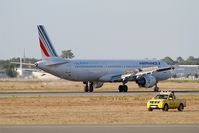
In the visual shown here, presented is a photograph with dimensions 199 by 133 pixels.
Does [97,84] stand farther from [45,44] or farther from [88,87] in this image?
[45,44]

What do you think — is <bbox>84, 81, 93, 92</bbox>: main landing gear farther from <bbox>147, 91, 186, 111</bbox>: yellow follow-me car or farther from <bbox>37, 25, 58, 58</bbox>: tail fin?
<bbox>147, 91, 186, 111</bbox>: yellow follow-me car

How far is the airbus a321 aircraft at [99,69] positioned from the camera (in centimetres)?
8812

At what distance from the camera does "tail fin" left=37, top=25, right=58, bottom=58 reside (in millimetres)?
89250

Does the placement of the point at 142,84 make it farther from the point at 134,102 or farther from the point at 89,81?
the point at 134,102

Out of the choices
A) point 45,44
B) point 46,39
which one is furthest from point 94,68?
point 46,39

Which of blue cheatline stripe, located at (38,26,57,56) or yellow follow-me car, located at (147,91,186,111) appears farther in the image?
blue cheatline stripe, located at (38,26,57,56)

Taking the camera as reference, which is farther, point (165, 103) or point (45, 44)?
point (45, 44)
